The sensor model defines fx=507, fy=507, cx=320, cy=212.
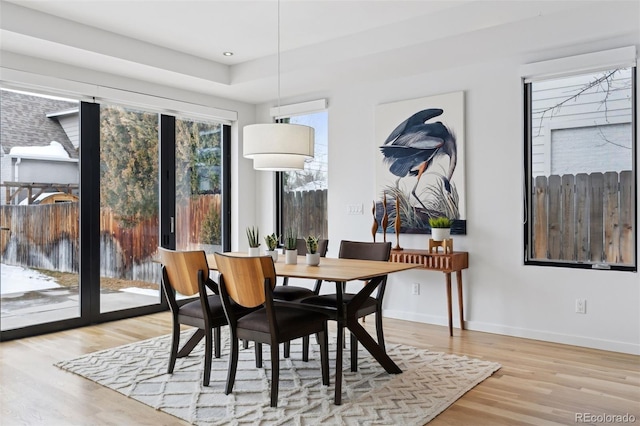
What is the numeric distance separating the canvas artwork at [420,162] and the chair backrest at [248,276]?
2.25 m

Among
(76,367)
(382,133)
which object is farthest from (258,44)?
(76,367)

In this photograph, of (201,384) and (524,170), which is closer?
(201,384)

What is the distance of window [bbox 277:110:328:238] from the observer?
570 cm

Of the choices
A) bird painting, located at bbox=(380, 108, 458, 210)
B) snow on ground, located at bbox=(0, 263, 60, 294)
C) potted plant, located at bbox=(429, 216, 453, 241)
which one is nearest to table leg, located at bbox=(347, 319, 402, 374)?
potted plant, located at bbox=(429, 216, 453, 241)

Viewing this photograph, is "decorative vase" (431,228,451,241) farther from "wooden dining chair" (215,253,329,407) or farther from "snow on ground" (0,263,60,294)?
"snow on ground" (0,263,60,294)

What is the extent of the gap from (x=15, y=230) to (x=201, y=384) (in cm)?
237

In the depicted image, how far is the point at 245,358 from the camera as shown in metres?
3.65

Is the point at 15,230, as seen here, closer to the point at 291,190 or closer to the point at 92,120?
the point at 92,120

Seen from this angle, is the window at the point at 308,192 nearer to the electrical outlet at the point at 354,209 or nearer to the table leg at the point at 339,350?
the electrical outlet at the point at 354,209

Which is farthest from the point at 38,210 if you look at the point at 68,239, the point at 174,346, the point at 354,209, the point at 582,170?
the point at 582,170

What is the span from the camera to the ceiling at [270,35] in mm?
3762

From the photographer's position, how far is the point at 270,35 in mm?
4441

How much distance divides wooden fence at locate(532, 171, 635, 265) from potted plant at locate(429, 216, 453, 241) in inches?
27.8

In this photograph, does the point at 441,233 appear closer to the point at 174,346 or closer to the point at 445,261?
the point at 445,261
